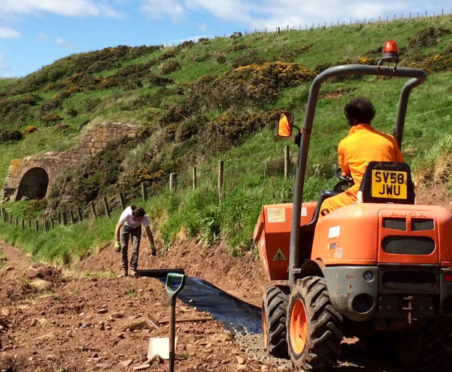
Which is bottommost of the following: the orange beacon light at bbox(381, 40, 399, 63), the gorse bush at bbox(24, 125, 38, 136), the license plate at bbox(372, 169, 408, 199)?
the license plate at bbox(372, 169, 408, 199)

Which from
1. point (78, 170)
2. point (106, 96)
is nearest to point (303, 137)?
point (78, 170)

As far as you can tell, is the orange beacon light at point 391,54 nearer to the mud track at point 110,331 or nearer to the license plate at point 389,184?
the license plate at point 389,184

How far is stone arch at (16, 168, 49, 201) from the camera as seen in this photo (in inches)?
1483

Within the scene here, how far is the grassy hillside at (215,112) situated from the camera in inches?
575

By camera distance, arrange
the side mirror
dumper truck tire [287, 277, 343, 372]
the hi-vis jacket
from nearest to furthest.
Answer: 1. dumper truck tire [287, 277, 343, 372]
2. the hi-vis jacket
3. the side mirror

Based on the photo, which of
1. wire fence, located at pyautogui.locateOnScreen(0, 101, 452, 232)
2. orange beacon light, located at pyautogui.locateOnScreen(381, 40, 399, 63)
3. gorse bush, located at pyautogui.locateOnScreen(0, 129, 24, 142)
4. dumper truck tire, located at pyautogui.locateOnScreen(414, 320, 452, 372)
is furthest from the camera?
gorse bush, located at pyautogui.locateOnScreen(0, 129, 24, 142)

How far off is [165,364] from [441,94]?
16.1m

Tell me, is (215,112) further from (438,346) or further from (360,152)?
(438,346)

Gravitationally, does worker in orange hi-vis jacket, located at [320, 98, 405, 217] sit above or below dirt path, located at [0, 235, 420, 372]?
above

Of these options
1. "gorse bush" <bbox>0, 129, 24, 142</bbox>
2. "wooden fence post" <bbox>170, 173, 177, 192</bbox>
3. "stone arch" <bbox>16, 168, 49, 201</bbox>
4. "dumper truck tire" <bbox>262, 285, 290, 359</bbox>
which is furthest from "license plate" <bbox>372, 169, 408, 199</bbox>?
"gorse bush" <bbox>0, 129, 24, 142</bbox>

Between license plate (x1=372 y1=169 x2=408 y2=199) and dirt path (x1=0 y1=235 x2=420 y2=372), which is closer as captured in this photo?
license plate (x1=372 y1=169 x2=408 y2=199)

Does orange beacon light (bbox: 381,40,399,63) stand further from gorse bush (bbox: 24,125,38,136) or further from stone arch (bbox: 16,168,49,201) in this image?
gorse bush (bbox: 24,125,38,136)

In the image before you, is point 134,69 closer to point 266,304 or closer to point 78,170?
point 78,170

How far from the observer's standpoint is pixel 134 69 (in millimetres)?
53969
